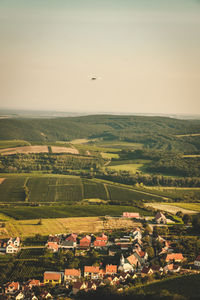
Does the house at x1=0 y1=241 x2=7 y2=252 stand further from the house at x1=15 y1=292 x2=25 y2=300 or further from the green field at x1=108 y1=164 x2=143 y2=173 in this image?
the green field at x1=108 y1=164 x2=143 y2=173

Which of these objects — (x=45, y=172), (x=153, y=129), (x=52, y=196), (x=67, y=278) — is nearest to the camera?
(x=67, y=278)

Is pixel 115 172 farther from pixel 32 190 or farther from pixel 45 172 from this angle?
pixel 32 190

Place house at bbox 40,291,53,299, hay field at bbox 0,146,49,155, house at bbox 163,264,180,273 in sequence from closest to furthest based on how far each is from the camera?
house at bbox 40,291,53,299 → house at bbox 163,264,180,273 → hay field at bbox 0,146,49,155

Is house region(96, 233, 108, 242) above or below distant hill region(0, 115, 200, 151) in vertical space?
below

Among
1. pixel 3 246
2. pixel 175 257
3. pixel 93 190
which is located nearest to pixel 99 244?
pixel 175 257

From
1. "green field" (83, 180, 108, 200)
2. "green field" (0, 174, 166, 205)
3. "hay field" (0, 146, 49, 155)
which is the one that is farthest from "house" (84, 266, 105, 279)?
"hay field" (0, 146, 49, 155)

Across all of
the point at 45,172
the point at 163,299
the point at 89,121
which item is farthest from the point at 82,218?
the point at 89,121

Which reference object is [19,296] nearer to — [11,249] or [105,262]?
[11,249]
